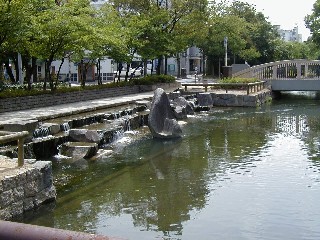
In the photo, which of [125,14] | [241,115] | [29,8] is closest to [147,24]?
[125,14]

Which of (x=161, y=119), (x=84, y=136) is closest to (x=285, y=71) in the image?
(x=161, y=119)

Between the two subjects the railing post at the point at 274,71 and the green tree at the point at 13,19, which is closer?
the green tree at the point at 13,19

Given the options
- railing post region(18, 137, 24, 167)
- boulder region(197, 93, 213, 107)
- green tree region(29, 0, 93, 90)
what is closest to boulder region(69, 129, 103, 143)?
railing post region(18, 137, 24, 167)

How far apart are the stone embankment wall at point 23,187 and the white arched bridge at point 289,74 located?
31337 mm

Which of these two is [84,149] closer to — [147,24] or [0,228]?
[0,228]

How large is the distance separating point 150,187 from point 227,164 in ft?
11.8

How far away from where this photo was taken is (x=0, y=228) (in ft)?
5.21

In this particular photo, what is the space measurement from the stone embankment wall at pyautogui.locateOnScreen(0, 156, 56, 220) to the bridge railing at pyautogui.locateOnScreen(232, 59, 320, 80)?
31.6m

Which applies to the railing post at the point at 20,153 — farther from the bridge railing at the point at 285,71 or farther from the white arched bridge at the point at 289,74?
the bridge railing at the point at 285,71

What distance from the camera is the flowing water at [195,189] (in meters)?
8.50

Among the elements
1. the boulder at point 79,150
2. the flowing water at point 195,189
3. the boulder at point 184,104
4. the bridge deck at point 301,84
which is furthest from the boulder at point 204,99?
the boulder at point 79,150

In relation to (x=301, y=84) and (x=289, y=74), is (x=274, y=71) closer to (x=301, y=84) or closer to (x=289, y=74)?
(x=289, y=74)

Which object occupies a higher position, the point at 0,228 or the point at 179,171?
the point at 0,228

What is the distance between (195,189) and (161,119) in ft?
24.7
